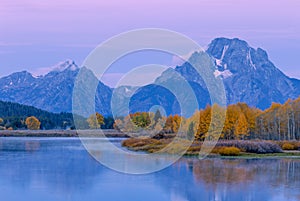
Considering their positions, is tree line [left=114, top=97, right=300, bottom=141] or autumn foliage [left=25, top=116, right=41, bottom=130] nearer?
tree line [left=114, top=97, right=300, bottom=141]

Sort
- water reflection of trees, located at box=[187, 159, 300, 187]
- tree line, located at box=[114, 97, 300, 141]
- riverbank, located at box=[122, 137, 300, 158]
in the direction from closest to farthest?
water reflection of trees, located at box=[187, 159, 300, 187] < riverbank, located at box=[122, 137, 300, 158] < tree line, located at box=[114, 97, 300, 141]

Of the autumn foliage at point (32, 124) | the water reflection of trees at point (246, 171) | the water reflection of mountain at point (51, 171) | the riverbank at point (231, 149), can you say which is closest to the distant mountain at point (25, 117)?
the autumn foliage at point (32, 124)

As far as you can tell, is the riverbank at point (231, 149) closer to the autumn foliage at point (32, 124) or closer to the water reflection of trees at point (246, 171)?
the water reflection of trees at point (246, 171)

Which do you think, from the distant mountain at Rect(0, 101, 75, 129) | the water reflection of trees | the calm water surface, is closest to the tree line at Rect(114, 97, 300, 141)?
the water reflection of trees

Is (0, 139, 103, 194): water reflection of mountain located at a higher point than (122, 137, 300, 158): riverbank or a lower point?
lower

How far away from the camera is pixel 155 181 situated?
110 feet

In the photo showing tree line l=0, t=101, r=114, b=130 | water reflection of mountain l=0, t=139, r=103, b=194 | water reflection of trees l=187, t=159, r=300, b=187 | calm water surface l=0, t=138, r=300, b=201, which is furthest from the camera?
tree line l=0, t=101, r=114, b=130

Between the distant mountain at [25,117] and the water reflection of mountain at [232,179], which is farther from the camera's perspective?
the distant mountain at [25,117]

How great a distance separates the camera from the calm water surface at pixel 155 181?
28.7 metres

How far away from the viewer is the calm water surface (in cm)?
2866

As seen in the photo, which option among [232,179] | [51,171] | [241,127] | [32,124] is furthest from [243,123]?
[32,124]

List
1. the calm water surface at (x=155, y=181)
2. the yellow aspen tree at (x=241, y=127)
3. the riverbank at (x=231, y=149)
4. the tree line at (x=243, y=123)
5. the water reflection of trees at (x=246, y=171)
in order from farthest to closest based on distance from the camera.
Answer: the yellow aspen tree at (x=241, y=127), the tree line at (x=243, y=123), the riverbank at (x=231, y=149), the water reflection of trees at (x=246, y=171), the calm water surface at (x=155, y=181)

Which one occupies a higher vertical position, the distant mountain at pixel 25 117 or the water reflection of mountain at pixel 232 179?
the distant mountain at pixel 25 117

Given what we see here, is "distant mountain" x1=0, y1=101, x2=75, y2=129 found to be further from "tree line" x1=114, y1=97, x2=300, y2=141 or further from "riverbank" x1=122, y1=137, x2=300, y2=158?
"riverbank" x1=122, y1=137, x2=300, y2=158
